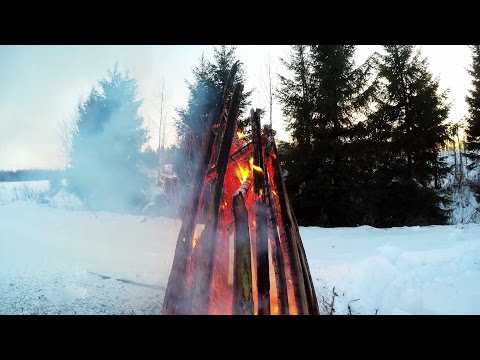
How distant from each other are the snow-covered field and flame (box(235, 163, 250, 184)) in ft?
9.07

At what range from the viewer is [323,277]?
5801 mm

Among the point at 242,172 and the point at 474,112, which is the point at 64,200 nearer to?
the point at 242,172

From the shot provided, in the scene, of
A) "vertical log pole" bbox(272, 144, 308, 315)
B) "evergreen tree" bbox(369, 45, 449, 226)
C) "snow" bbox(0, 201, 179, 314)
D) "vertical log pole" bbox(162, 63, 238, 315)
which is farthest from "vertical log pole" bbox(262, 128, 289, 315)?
"evergreen tree" bbox(369, 45, 449, 226)

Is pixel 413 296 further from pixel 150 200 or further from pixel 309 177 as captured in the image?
pixel 150 200

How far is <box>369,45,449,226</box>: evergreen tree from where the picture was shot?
599 inches

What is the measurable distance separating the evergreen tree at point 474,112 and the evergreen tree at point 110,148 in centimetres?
2398

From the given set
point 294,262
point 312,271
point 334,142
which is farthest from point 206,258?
point 334,142

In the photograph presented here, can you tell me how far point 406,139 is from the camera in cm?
1628

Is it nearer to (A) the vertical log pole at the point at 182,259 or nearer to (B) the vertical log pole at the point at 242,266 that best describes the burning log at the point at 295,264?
(B) the vertical log pole at the point at 242,266

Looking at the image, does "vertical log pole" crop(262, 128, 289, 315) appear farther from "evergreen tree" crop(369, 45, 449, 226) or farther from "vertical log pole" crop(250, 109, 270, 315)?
"evergreen tree" crop(369, 45, 449, 226)
